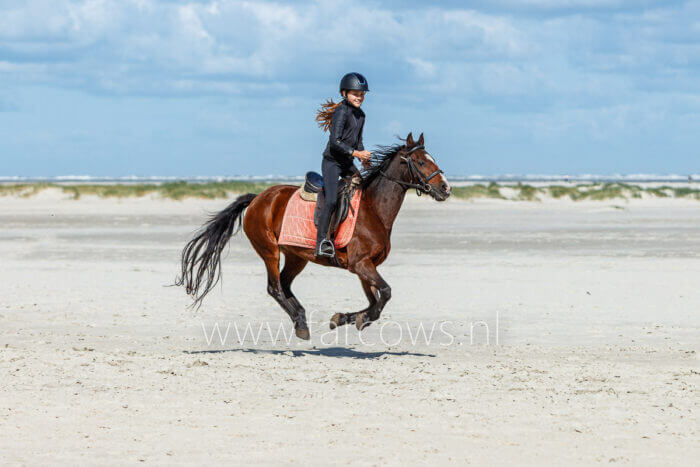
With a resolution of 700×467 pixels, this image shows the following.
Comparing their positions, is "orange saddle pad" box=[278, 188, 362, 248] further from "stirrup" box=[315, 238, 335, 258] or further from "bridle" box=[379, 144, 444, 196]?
"bridle" box=[379, 144, 444, 196]

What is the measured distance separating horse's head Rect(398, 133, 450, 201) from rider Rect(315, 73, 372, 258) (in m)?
0.42

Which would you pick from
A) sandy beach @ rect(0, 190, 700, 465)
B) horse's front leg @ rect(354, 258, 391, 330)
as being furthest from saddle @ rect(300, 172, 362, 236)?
sandy beach @ rect(0, 190, 700, 465)

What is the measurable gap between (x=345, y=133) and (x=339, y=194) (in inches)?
25.3

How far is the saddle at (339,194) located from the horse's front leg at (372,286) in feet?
1.70

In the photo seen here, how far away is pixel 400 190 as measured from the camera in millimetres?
10000

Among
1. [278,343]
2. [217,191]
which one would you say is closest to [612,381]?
[278,343]

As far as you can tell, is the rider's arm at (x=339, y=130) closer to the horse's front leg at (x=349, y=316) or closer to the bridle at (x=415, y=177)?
the bridle at (x=415, y=177)

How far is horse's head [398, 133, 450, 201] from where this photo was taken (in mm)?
9727

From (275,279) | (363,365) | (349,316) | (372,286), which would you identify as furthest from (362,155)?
(363,365)

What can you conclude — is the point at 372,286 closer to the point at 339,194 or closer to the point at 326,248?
the point at 326,248

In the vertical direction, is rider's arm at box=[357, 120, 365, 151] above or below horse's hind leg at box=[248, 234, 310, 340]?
above

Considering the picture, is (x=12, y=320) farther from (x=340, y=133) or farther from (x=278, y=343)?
(x=340, y=133)

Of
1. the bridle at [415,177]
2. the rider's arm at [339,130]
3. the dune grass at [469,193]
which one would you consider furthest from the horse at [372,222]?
the dune grass at [469,193]

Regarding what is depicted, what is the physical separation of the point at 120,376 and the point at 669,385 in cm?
488
